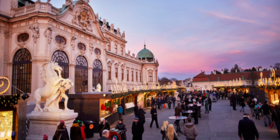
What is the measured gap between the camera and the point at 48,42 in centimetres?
1864

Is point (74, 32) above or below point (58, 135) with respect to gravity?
above

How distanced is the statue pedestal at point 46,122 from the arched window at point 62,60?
11357 millimetres

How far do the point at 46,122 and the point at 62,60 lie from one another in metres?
12.7

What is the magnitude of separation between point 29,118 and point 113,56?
2581 centimetres

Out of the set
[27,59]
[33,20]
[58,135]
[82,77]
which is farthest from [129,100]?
[58,135]

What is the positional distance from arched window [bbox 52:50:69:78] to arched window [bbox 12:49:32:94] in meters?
2.54

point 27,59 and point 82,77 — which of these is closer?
point 27,59

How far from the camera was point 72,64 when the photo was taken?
2186 cm

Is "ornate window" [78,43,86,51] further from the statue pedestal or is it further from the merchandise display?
the merchandise display

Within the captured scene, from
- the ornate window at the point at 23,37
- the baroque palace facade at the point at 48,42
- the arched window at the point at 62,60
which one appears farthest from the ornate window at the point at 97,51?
the ornate window at the point at 23,37

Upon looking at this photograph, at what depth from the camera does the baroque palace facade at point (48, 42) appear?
18.3 m

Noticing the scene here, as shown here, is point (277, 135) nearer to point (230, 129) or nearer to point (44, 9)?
point (230, 129)

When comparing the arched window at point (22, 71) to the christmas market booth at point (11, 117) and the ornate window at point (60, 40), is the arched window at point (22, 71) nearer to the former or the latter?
the ornate window at point (60, 40)

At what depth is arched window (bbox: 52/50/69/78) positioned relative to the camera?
1988 centimetres
